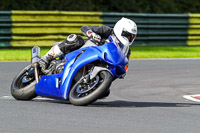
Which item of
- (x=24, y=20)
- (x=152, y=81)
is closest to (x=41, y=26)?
(x=24, y=20)

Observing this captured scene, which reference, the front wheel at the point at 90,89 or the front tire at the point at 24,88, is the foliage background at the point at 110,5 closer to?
the front tire at the point at 24,88

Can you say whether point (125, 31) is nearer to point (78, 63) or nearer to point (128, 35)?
point (128, 35)

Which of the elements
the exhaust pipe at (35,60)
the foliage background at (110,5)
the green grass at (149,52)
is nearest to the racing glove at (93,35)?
the exhaust pipe at (35,60)

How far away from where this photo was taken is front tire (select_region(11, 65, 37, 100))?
817 cm

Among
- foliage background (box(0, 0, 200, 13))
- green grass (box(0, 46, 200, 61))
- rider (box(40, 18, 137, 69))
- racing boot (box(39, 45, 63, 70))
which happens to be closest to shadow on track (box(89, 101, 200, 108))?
rider (box(40, 18, 137, 69))

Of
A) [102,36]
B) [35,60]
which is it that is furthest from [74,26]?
[102,36]

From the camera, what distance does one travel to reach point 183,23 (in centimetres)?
2055

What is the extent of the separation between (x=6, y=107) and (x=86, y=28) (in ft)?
5.21

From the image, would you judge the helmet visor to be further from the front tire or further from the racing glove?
the front tire

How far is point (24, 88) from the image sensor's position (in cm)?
820

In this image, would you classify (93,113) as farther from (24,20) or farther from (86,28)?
(24,20)

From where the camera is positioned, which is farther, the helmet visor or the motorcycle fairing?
the helmet visor

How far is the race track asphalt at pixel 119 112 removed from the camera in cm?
621

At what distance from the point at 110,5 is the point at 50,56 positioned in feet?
56.0
